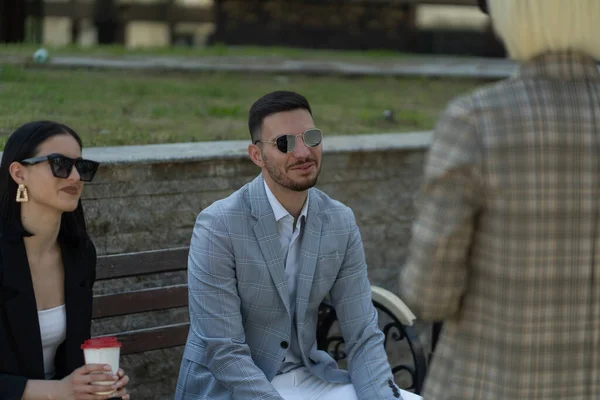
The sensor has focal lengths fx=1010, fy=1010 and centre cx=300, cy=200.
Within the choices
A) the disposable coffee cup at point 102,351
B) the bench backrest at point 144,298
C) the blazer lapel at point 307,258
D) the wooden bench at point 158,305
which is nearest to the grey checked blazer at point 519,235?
the disposable coffee cup at point 102,351

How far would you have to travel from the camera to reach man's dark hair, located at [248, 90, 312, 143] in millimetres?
3900

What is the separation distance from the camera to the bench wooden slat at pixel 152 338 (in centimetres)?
426

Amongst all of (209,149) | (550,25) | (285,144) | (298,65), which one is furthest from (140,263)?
(298,65)

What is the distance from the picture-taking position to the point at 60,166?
344 cm

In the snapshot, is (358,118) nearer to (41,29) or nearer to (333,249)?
(333,249)

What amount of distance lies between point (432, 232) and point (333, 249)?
66.1 inches

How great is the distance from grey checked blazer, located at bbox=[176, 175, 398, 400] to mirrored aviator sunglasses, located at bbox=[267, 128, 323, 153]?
18cm

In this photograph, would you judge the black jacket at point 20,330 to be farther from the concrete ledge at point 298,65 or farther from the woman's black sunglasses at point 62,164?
the concrete ledge at point 298,65

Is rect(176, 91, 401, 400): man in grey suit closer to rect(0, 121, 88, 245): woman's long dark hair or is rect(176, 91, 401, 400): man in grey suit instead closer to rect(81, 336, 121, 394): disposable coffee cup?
rect(81, 336, 121, 394): disposable coffee cup

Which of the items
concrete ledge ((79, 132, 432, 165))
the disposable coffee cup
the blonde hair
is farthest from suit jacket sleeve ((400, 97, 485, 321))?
concrete ledge ((79, 132, 432, 165))

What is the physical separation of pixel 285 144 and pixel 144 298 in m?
0.99

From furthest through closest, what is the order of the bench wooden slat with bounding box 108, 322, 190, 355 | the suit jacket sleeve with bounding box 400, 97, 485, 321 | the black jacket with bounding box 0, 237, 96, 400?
1. the bench wooden slat with bounding box 108, 322, 190, 355
2. the black jacket with bounding box 0, 237, 96, 400
3. the suit jacket sleeve with bounding box 400, 97, 485, 321

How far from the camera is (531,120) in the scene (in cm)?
221

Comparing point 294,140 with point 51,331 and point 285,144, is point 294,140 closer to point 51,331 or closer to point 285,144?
point 285,144
